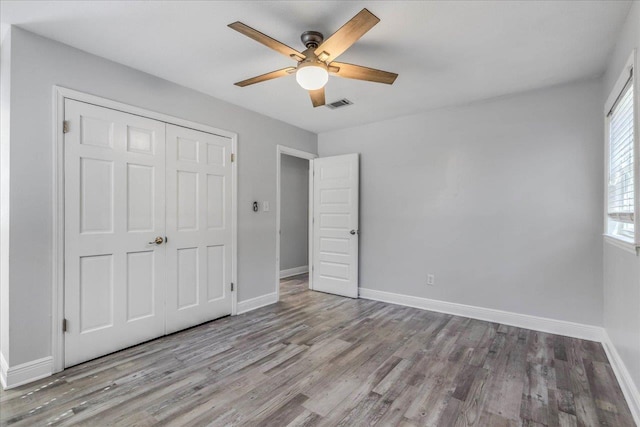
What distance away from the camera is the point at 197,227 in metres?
3.24

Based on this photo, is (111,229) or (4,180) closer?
(4,180)

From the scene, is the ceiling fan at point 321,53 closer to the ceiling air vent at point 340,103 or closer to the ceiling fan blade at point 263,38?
the ceiling fan blade at point 263,38

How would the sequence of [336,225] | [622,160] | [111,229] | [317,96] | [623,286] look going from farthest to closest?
[336,225] → [111,229] → [317,96] → [622,160] → [623,286]

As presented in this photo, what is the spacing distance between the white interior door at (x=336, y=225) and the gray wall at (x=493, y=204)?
0.49 feet

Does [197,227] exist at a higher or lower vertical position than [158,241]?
higher

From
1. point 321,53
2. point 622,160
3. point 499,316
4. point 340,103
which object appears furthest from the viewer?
point 340,103

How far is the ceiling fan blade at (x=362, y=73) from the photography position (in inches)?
84.6

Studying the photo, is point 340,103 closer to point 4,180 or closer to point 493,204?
point 493,204

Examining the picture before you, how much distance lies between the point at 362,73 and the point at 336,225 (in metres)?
2.58

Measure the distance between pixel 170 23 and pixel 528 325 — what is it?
4175 millimetres

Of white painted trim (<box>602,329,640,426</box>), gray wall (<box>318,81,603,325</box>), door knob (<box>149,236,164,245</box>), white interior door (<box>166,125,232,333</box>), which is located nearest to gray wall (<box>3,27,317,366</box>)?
white interior door (<box>166,125,232,333</box>)

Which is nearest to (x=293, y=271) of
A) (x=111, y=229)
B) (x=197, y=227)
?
(x=197, y=227)

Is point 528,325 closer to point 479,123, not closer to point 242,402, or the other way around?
point 479,123

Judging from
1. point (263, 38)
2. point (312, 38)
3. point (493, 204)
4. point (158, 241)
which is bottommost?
point (158, 241)
